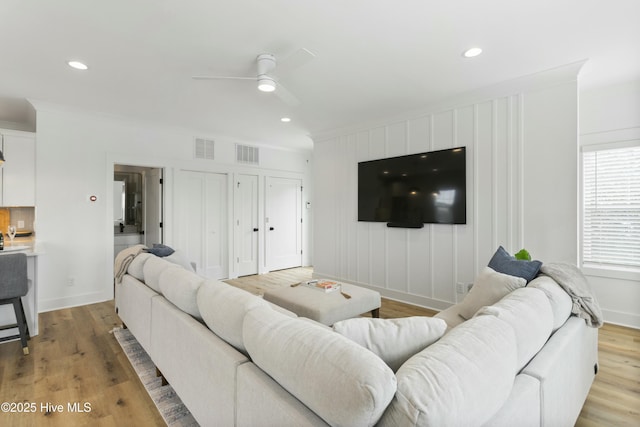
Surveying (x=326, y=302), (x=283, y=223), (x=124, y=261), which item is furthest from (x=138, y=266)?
(x=283, y=223)

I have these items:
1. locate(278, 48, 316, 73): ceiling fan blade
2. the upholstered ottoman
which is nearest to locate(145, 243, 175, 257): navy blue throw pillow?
the upholstered ottoman

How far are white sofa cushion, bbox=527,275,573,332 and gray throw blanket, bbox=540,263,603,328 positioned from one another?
40 mm

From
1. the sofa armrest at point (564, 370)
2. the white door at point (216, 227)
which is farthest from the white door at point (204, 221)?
the sofa armrest at point (564, 370)

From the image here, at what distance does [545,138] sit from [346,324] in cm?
311

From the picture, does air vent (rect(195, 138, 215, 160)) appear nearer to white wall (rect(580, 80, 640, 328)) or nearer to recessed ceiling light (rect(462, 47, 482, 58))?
recessed ceiling light (rect(462, 47, 482, 58))

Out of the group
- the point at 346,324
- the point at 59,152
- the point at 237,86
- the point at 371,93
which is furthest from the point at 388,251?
the point at 59,152

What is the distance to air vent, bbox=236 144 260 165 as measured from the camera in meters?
5.66

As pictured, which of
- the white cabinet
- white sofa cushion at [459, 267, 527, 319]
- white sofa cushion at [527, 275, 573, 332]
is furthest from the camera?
the white cabinet

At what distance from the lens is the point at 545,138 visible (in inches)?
121

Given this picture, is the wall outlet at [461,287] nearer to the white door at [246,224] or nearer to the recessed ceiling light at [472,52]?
the recessed ceiling light at [472,52]

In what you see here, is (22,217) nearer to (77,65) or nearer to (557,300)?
(77,65)

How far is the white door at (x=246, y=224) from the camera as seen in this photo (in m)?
5.72

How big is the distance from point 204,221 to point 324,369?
4882mm

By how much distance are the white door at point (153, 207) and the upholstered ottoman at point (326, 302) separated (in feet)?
9.53
